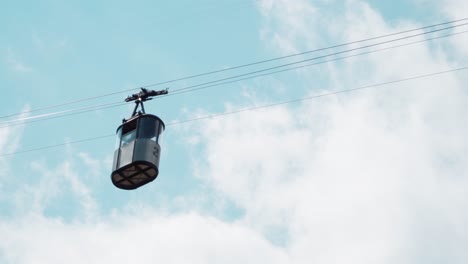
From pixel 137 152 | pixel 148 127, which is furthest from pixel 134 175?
pixel 148 127

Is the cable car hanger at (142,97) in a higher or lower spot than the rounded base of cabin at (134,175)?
higher

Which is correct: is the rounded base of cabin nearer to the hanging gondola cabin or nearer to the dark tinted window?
the hanging gondola cabin

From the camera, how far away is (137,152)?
19203mm

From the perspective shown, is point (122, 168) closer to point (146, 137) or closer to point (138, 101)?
point (146, 137)

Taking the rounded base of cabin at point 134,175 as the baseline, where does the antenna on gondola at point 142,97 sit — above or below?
above

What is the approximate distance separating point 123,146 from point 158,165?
1392 millimetres

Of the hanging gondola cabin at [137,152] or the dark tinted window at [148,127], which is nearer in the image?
the hanging gondola cabin at [137,152]

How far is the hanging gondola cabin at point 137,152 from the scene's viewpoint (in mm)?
19031

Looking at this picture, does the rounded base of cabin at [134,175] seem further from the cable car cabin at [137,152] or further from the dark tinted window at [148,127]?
the dark tinted window at [148,127]

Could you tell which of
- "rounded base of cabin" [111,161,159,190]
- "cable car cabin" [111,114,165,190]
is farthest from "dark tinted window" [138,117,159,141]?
"rounded base of cabin" [111,161,159,190]

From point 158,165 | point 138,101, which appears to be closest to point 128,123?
point 138,101

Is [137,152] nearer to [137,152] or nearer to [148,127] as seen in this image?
[137,152]

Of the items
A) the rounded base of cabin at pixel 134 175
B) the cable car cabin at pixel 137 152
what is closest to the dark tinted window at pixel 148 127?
the cable car cabin at pixel 137 152

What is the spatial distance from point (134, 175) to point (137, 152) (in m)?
0.63
